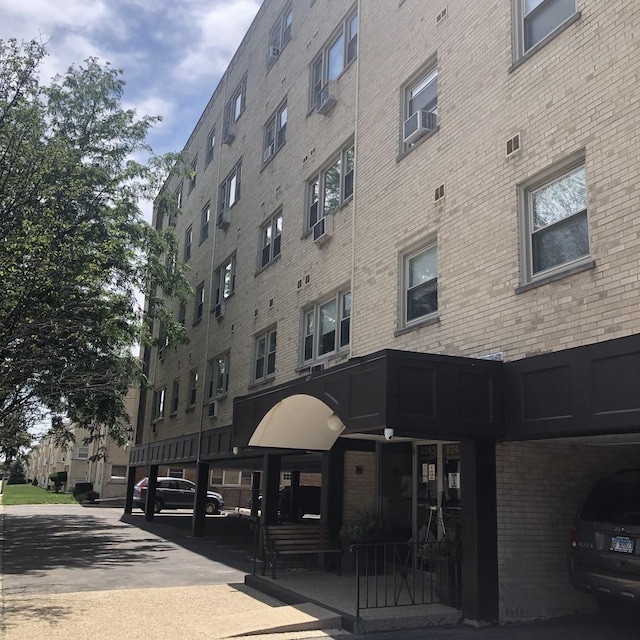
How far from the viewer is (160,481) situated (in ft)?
110

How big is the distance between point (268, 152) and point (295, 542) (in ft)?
37.6

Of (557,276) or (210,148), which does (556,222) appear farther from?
(210,148)

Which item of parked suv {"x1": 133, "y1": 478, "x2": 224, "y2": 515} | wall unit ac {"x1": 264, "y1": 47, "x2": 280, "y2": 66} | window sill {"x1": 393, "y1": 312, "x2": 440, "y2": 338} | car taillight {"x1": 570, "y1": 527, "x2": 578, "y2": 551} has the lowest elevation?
parked suv {"x1": 133, "y1": 478, "x2": 224, "y2": 515}

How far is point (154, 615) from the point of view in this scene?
874 cm

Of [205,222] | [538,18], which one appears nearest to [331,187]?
[538,18]

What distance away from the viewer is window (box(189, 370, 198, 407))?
2245 cm

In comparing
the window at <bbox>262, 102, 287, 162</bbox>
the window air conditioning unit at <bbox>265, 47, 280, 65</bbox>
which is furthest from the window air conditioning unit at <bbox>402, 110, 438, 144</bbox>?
the window air conditioning unit at <bbox>265, 47, 280, 65</bbox>

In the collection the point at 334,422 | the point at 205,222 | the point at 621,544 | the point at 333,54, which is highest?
the point at 333,54

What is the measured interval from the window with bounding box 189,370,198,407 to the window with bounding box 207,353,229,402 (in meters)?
1.14

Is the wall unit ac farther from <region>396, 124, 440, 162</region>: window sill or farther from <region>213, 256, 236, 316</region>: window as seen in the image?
<region>396, 124, 440, 162</region>: window sill

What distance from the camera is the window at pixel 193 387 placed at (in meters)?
22.4

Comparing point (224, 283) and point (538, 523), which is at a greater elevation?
point (224, 283)

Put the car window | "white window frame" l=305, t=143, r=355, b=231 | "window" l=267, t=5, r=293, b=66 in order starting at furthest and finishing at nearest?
"window" l=267, t=5, r=293, b=66 < "white window frame" l=305, t=143, r=355, b=231 < the car window

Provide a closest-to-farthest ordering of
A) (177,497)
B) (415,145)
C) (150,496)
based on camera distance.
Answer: (415,145) → (150,496) → (177,497)
